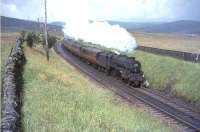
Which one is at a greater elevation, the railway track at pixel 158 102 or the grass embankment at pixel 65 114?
the grass embankment at pixel 65 114

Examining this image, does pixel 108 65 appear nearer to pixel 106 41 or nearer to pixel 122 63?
pixel 122 63

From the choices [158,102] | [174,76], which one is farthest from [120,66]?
[158,102]

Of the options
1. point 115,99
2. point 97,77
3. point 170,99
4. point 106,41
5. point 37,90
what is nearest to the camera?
point 37,90

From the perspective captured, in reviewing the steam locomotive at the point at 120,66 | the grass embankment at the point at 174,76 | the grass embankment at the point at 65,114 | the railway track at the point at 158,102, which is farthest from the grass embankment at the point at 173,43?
the grass embankment at the point at 65,114

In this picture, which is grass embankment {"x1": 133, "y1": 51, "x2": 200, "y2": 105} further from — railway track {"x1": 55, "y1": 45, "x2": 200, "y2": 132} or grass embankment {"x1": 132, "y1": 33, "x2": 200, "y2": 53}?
grass embankment {"x1": 132, "y1": 33, "x2": 200, "y2": 53}

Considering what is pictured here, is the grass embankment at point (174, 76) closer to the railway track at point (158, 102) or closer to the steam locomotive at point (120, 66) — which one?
the railway track at point (158, 102)

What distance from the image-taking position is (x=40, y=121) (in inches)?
593

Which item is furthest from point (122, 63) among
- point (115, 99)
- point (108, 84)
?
point (115, 99)

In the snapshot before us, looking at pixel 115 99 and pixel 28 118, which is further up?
pixel 28 118

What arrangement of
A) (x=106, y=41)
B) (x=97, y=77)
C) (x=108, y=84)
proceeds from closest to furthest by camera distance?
(x=108, y=84)
(x=97, y=77)
(x=106, y=41)

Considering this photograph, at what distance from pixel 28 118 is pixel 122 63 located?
73.5ft

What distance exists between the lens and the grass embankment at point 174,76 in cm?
3247

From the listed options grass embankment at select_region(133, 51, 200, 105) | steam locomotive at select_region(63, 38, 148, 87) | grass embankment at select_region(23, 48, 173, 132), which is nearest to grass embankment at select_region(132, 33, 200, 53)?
grass embankment at select_region(133, 51, 200, 105)

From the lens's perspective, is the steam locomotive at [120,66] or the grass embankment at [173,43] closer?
the steam locomotive at [120,66]
